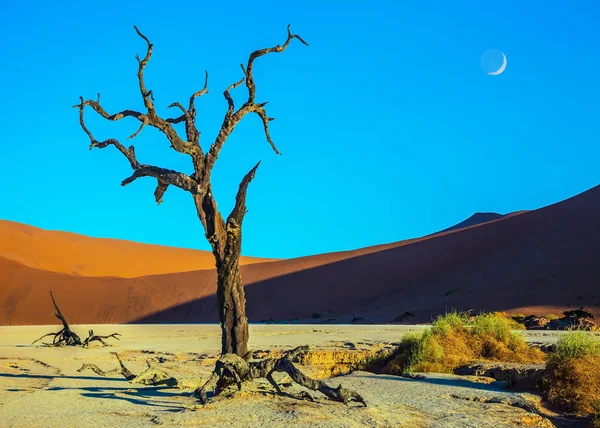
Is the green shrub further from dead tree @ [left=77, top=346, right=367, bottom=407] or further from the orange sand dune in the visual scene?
the orange sand dune

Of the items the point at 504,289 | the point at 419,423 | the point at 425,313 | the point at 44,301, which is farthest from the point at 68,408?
the point at 44,301

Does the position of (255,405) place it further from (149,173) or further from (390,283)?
(390,283)

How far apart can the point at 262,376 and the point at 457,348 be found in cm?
552

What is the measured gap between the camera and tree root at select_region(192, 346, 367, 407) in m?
7.55

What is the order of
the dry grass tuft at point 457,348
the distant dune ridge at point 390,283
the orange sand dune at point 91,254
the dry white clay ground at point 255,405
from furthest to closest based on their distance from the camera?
the orange sand dune at point 91,254, the distant dune ridge at point 390,283, the dry grass tuft at point 457,348, the dry white clay ground at point 255,405

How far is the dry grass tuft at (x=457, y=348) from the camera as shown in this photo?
37.8 ft

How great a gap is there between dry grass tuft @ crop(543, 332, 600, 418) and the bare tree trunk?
4.07 metres

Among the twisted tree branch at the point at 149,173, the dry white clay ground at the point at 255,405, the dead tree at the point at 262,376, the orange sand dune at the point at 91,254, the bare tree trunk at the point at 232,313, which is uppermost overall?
the orange sand dune at the point at 91,254

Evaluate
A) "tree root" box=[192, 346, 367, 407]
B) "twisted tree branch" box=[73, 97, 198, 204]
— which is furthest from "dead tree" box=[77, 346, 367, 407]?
"twisted tree branch" box=[73, 97, 198, 204]

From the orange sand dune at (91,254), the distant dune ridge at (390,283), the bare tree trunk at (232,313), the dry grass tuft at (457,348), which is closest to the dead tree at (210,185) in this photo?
the bare tree trunk at (232,313)

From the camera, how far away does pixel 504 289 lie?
3631 centimetres

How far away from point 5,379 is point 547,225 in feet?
143

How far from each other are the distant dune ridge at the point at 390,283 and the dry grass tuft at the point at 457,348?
56.6 ft

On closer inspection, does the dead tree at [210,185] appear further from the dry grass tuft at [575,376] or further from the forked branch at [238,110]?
the dry grass tuft at [575,376]
